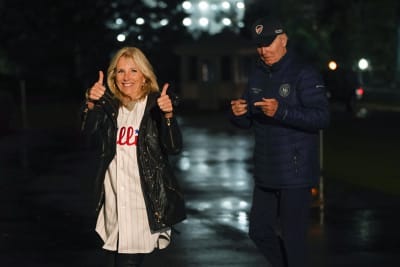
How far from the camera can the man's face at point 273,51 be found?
725 centimetres

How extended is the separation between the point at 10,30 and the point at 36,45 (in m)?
1.54

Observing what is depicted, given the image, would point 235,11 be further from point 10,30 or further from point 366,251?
point 366,251

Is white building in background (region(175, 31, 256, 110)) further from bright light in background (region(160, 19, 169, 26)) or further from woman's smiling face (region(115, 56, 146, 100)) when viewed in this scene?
woman's smiling face (region(115, 56, 146, 100))

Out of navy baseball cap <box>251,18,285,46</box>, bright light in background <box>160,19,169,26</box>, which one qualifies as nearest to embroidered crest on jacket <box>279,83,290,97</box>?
navy baseball cap <box>251,18,285,46</box>

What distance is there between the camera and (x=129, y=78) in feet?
21.8

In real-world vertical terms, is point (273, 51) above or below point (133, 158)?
above

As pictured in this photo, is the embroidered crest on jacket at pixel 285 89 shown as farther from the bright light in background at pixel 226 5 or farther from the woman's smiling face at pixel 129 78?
the bright light in background at pixel 226 5

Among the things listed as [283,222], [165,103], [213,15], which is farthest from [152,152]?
[213,15]

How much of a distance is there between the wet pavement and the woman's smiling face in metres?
2.78

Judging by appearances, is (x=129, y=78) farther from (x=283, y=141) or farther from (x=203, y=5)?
(x=203, y=5)

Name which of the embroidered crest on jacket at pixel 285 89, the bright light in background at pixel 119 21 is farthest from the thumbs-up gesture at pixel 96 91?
the bright light in background at pixel 119 21

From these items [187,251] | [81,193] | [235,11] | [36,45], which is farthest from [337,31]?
[187,251]

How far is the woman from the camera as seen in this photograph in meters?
6.60

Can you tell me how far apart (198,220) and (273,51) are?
503 cm
